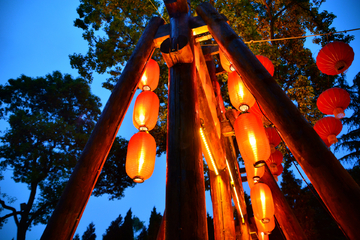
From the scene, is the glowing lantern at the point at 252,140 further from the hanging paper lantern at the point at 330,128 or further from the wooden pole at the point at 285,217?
the hanging paper lantern at the point at 330,128

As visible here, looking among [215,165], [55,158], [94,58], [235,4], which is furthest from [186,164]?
[55,158]

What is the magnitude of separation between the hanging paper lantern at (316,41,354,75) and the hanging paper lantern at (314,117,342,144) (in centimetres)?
141

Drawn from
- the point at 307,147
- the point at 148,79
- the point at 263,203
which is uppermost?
the point at 148,79

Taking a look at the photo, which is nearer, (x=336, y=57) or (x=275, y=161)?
(x=336, y=57)

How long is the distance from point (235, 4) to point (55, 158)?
12.8m

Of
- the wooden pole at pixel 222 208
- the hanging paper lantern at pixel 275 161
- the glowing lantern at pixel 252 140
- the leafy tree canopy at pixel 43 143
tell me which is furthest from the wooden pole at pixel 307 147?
the leafy tree canopy at pixel 43 143

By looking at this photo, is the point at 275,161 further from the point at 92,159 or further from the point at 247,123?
the point at 92,159

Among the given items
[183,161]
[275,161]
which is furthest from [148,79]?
[275,161]

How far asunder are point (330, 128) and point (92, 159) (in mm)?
5880

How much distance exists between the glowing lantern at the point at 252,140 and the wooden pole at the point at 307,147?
1080 millimetres

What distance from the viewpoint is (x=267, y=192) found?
4.53 m

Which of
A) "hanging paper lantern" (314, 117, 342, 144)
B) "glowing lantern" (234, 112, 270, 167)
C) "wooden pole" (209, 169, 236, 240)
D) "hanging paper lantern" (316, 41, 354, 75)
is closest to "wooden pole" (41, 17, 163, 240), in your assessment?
"glowing lantern" (234, 112, 270, 167)

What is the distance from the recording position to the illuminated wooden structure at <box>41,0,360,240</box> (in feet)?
4.60

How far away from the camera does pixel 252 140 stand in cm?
286
